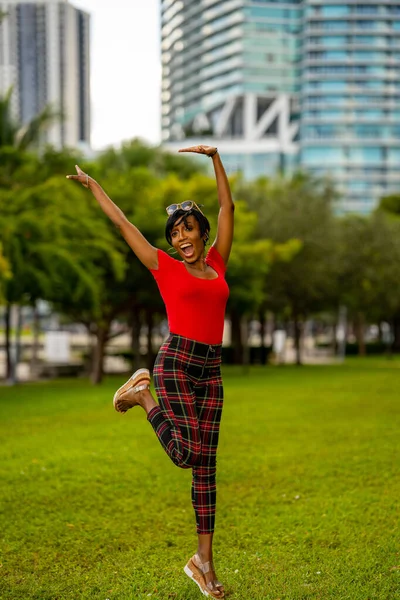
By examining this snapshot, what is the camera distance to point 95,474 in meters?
8.21

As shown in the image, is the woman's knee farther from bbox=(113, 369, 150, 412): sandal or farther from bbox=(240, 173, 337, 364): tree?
bbox=(240, 173, 337, 364): tree

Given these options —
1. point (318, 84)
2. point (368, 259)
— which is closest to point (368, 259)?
point (368, 259)

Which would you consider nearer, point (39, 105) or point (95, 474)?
point (95, 474)

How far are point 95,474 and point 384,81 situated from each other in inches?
4875

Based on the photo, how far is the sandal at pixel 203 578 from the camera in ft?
14.7

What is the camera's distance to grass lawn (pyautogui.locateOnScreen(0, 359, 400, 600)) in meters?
4.82

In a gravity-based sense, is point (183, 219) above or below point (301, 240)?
below

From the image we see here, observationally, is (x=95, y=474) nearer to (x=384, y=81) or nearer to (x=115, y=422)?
(x=115, y=422)

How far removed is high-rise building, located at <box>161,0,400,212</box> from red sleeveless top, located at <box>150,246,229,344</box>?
114529mm

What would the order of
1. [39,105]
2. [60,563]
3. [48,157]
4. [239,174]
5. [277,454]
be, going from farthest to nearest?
1. [39,105]
2. [239,174]
3. [48,157]
4. [277,454]
5. [60,563]

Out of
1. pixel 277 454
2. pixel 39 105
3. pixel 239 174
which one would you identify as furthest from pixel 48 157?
pixel 39 105

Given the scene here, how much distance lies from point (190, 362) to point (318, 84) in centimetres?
12268

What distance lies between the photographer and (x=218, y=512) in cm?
670

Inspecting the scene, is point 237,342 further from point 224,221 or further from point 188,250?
point 188,250
